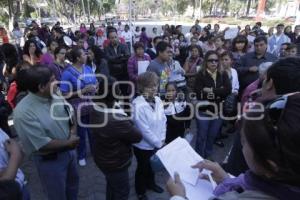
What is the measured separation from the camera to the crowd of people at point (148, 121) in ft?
3.29

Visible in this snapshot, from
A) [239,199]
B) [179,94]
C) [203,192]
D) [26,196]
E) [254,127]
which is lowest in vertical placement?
[26,196]

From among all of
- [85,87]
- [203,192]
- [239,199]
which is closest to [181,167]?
[203,192]

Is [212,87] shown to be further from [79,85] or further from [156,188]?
[79,85]

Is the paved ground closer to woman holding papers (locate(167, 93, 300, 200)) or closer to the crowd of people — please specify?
the crowd of people

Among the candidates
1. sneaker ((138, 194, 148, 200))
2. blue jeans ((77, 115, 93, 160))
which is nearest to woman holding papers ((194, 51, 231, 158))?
sneaker ((138, 194, 148, 200))

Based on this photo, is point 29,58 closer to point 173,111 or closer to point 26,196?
point 173,111

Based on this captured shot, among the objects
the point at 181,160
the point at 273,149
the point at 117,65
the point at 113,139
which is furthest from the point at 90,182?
the point at 273,149

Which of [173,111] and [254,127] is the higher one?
[254,127]

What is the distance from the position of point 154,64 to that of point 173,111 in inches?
43.5

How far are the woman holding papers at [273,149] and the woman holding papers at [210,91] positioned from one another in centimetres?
319

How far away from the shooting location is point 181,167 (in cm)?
181

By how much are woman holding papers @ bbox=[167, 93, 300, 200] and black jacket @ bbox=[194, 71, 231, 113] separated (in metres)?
3.18

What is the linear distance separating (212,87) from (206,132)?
0.70 metres

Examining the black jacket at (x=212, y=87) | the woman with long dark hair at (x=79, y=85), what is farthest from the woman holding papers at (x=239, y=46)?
the woman with long dark hair at (x=79, y=85)
